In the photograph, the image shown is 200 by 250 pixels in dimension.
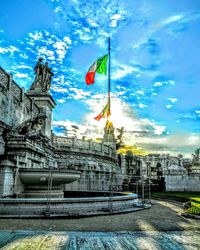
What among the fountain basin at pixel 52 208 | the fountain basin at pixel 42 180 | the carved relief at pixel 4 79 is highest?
the carved relief at pixel 4 79

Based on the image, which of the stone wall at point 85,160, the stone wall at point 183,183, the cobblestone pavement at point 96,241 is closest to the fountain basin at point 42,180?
the cobblestone pavement at point 96,241

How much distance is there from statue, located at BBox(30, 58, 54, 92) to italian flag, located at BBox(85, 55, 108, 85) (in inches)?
147

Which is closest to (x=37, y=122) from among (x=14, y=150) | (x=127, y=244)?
(x=14, y=150)

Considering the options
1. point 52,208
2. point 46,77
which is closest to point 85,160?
point 46,77

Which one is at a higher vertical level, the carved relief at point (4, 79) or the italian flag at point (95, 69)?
the italian flag at point (95, 69)

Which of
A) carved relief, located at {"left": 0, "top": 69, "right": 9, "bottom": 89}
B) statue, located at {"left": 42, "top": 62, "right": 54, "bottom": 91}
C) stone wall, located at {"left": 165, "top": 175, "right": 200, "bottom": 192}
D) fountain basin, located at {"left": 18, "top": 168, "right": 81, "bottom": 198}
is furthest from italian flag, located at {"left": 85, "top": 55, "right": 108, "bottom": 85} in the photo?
stone wall, located at {"left": 165, "top": 175, "right": 200, "bottom": 192}

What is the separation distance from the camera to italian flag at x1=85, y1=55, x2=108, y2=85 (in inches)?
866

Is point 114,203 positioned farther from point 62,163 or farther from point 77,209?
point 62,163

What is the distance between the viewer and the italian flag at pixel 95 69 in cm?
2200

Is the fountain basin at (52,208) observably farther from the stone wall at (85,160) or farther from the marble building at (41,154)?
the stone wall at (85,160)

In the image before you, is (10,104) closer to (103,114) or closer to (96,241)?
(96,241)

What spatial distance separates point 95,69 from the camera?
23141 mm

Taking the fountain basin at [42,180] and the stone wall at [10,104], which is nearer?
the fountain basin at [42,180]

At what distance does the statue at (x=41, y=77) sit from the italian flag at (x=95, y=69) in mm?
3735
